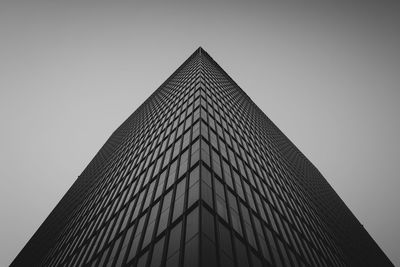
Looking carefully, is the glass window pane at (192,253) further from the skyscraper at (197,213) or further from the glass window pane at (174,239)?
the glass window pane at (174,239)

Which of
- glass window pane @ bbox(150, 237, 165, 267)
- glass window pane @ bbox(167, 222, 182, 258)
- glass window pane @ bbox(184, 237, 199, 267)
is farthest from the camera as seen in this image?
glass window pane @ bbox(150, 237, 165, 267)

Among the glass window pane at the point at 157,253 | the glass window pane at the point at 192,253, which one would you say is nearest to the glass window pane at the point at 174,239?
the glass window pane at the point at 157,253

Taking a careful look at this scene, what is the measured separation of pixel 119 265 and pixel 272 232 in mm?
8969

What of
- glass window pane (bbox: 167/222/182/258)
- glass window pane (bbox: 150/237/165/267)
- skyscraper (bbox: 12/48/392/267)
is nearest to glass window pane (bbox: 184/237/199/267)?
skyscraper (bbox: 12/48/392/267)

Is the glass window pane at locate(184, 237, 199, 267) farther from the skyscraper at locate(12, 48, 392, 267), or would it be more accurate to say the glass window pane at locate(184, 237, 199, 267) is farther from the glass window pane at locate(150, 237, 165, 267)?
the glass window pane at locate(150, 237, 165, 267)

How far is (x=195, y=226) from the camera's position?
12.5 meters

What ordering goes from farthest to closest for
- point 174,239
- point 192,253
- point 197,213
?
1. point 197,213
2. point 174,239
3. point 192,253

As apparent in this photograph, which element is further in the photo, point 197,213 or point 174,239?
point 197,213

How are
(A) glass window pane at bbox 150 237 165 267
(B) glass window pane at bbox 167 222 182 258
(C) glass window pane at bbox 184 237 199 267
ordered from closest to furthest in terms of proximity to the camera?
(C) glass window pane at bbox 184 237 199 267 < (B) glass window pane at bbox 167 222 182 258 < (A) glass window pane at bbox 150 237 165 267

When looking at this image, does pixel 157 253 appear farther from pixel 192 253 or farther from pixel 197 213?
pixel 192 253

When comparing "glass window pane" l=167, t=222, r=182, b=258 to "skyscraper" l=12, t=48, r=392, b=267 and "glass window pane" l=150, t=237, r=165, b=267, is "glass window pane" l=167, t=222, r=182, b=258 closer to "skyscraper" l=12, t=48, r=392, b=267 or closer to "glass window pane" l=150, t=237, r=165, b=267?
"skyscraper" l=12, t=48, r=392, b=267

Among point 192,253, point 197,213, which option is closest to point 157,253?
point 197,213

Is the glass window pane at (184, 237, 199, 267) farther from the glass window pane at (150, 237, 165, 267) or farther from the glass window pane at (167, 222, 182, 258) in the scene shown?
the glass window pane at (150, 237, 165, 267)

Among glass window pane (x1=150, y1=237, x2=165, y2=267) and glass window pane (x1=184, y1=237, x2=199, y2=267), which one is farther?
glass window pane (x1=150, y1=237, x2=165, y2=267)
